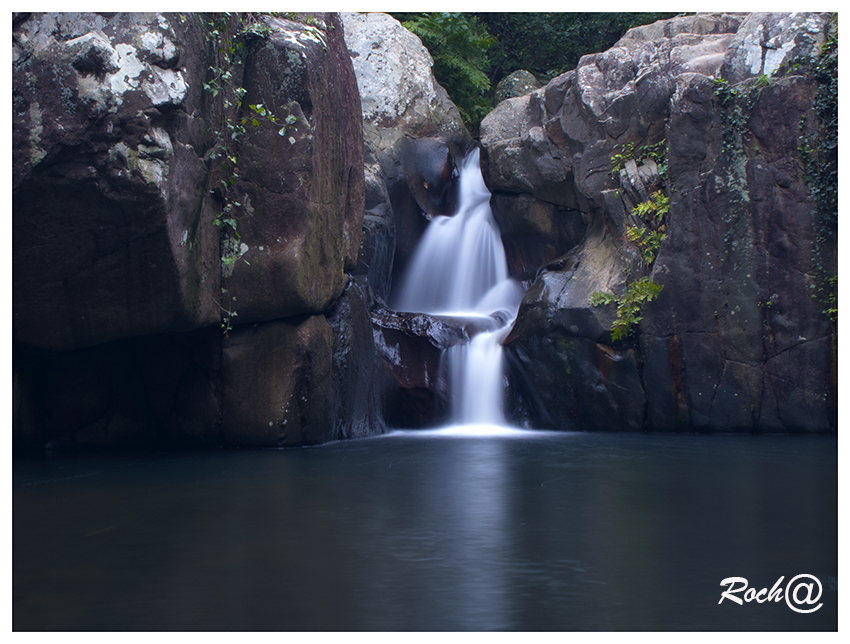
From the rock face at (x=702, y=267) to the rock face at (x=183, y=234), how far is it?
311cm

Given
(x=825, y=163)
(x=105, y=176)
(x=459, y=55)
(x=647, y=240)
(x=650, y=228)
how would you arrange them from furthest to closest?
1. (x=459, y=55)
2. (x=650, y=228)
3. (x=647, y=240)
4. (x=825, y=163)
5. (x=105, y=176)

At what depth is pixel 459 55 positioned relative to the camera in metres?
18.8

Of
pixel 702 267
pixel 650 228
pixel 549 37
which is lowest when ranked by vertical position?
pixel 702 267

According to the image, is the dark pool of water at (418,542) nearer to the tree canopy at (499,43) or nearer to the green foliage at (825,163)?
the green foliage at (825,163)

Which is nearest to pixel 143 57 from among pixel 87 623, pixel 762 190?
pixel 87 623

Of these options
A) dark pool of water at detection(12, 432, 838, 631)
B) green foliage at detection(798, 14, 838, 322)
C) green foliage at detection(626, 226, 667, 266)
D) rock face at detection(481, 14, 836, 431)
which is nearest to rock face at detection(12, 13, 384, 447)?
dark pool of water at detection(12, 432, 838, 631)

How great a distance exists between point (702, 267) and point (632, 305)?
3.53ft

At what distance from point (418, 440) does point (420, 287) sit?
5019 mm

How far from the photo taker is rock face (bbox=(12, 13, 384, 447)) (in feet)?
20.0

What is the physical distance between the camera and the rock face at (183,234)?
610 cm

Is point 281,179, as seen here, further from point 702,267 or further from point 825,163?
point 825,163

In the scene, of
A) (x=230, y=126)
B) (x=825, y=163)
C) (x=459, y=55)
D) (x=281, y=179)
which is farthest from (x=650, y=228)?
(x=459, y=55)

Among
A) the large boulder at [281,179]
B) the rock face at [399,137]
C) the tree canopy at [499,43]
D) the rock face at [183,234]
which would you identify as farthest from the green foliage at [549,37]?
the large boulder at [281,179]

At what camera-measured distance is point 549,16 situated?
67.5 ft
